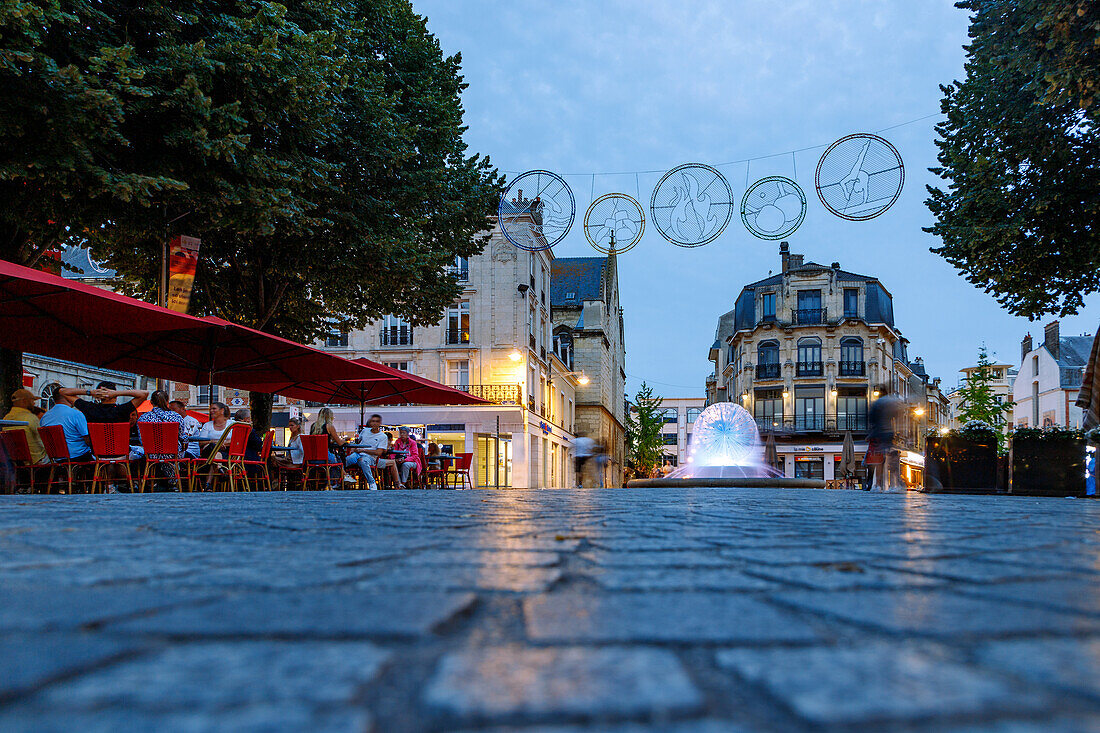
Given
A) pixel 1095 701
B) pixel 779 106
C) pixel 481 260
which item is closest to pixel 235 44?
pixel 1095 701

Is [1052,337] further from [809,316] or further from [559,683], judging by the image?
[559,683]

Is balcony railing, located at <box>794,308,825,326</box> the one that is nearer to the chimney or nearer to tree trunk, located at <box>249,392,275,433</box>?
the chimney

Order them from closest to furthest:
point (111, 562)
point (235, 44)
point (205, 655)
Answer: point (205, 655)
point (111, 562)
point (235, 44)

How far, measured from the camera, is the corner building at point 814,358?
47344 millimetres

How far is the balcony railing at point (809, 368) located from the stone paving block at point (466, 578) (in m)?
49.0

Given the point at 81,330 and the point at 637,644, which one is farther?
the point at 81,330

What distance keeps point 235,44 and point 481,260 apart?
25.4m

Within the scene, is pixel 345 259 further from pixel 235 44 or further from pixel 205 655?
pixel 205 655

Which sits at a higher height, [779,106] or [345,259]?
[779,106]

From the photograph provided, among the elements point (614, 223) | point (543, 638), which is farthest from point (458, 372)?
point (543, 638)

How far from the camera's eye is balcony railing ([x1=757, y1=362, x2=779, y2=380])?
48.9 metres

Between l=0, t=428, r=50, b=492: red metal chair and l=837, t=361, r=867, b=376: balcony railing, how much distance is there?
45770mm

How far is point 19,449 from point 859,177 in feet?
40.2

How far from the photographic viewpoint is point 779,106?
86.9 metres
